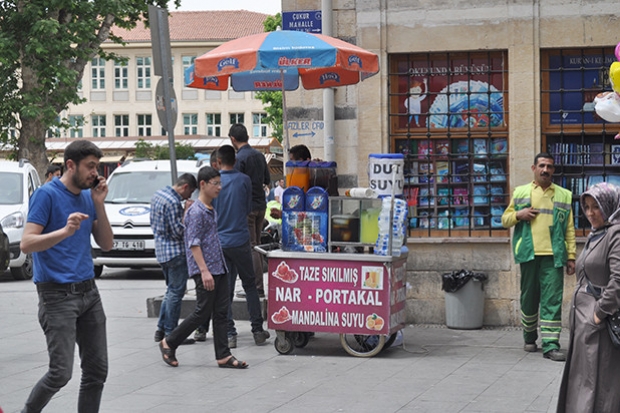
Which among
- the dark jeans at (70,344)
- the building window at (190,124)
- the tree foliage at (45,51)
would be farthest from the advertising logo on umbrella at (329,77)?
the building window at (190,124)

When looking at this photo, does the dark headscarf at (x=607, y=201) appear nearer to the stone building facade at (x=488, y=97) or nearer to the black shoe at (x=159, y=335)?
the stone building facade at (x=488, y=97)

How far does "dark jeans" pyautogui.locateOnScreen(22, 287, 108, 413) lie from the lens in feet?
22.2

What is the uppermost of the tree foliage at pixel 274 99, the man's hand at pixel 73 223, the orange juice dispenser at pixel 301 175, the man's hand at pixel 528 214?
the tree foliage at pixel 274 99

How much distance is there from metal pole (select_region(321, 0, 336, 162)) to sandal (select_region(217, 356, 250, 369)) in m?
3.09

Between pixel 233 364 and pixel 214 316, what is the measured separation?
430 mm

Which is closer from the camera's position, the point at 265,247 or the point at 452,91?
the point at 265,247

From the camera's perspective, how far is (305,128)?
1277cm

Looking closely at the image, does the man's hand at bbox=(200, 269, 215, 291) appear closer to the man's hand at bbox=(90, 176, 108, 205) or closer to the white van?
the man's hand at bbox=(90, 176, 108, 205)

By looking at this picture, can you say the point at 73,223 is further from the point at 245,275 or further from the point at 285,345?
the point at 245,275

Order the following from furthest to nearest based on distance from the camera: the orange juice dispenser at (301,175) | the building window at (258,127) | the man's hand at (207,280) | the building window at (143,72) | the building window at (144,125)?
the building window at (144,125)
the building window at (143,72)
the building window at (258,127)
the orange juice dispenser at (301,175)
the man's hand at (207,280)

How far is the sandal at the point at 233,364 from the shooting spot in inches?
391

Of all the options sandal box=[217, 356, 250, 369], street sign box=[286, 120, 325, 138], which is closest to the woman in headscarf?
sandal box=[217, 356, 250, 369]

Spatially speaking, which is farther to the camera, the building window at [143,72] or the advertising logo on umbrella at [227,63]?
the building window at [143,72]

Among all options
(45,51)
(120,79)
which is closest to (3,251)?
(45,51)
